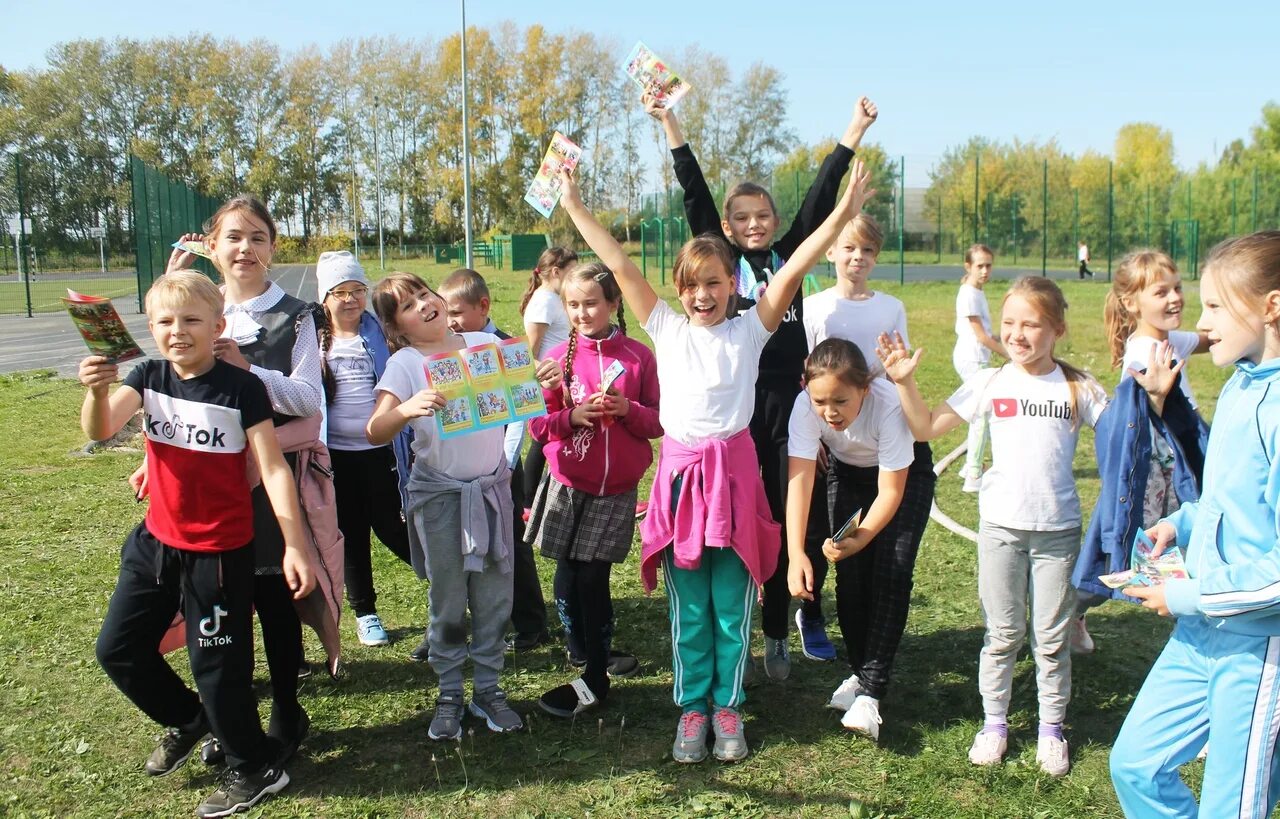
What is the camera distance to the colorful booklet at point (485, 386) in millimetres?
3455

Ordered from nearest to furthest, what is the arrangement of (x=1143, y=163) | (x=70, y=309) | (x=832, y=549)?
1. (x=70, y=309)
2. (x=832, y=549)
3. (x=1143, y=163)

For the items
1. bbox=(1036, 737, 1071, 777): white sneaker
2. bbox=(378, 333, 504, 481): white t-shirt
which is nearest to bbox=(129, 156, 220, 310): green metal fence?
bbox=(378, 333, 504, 481): white t-shirt

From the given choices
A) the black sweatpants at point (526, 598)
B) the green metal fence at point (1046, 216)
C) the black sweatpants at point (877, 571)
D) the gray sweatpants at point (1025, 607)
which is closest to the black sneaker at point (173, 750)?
the black sweatpants at point (526, 598)

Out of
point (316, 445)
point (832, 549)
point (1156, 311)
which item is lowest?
point (832, 549)

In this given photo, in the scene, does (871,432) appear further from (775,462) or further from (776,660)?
(776,660)

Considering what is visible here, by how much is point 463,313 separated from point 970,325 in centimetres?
Answer: 435

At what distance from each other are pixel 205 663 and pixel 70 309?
118cm

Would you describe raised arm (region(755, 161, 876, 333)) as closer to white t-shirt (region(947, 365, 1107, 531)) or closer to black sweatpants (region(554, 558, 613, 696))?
white t-shirt (region(947, 365, 1107, 531))

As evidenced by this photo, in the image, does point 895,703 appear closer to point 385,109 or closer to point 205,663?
point 205,663

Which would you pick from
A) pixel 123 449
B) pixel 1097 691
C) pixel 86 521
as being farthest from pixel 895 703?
pixel 123 449

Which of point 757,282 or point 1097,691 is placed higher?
point 757,282

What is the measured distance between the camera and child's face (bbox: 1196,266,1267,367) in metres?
2.31

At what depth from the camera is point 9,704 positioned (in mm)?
3881

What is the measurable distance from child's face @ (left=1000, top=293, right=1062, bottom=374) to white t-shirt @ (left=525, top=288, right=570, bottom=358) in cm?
298
